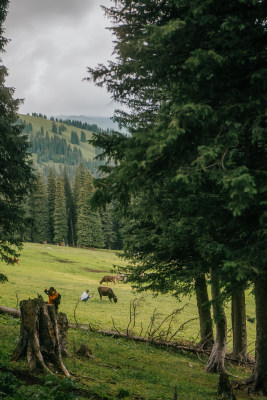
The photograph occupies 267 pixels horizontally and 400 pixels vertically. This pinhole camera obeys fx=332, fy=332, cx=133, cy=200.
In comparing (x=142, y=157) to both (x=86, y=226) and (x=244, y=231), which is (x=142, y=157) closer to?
(x=244, y=231)

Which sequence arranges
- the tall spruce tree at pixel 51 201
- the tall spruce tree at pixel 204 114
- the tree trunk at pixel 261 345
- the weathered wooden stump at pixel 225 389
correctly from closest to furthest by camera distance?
the tall spruce tree at pixel 204 114 → the weathered wooden stump at pixel 225 389 → the tree trunk at pixel 261 345 → the tall spruce tree at pixel 51 201

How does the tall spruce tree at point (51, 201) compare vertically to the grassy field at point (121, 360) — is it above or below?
above

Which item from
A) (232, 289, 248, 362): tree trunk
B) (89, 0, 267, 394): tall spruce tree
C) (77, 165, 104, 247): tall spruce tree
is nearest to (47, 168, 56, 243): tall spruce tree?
(77, 165, 104, 247): tall spruce tree

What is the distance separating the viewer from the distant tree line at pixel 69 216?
69438 millimetres

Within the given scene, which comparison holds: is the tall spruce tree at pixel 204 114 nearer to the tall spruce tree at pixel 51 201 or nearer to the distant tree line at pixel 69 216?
the distant tree line at pixel 69 216

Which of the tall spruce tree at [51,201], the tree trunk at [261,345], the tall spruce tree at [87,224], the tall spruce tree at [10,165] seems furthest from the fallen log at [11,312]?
the tall spruce tree at [51,201]

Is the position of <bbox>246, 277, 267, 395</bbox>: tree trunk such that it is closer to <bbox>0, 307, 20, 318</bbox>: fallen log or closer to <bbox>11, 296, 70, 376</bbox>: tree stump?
<bbox>11, 296, 70, 376</bbox>: tree stump

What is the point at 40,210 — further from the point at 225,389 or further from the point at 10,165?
the point at 225,389

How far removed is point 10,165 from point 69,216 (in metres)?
66.6

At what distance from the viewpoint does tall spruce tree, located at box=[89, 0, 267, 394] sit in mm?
6086

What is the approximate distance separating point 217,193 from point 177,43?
341cm

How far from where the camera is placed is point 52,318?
27.6 ft

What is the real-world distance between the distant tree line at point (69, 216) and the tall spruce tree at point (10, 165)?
50937 millimetres

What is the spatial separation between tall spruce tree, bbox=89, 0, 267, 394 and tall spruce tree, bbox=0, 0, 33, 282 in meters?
6.95
